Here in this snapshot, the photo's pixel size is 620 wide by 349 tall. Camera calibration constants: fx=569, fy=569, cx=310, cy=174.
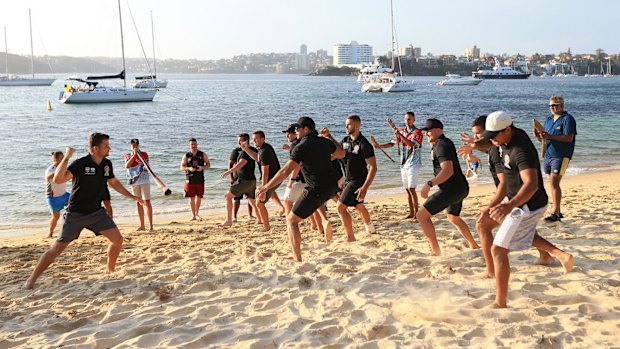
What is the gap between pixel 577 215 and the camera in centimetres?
859

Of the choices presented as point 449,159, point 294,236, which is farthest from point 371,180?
point 294,236

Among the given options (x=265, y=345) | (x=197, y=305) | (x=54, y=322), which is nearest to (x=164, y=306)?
(x=197, y=305)

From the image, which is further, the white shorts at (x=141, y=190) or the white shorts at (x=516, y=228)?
the white shorts at (x=141, y=190)

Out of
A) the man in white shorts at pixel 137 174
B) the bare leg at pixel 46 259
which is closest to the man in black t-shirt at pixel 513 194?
the bare leg at pixel 46 259

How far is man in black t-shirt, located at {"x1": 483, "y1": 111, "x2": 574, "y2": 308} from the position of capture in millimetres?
4500

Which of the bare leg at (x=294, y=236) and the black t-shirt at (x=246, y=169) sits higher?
the black t-shirt at (x=246, y=169)

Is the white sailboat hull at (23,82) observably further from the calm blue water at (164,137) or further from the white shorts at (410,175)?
the white shorts at (410,175)

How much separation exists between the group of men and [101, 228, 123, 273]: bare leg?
0.04 feet

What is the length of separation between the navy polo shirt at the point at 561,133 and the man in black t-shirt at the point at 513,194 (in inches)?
135

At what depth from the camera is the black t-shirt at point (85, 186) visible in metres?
6.09

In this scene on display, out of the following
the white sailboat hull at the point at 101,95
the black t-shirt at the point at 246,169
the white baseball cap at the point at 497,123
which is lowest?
the black t-shirt at the point at 246,169

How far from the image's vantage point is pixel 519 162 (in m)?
4.56

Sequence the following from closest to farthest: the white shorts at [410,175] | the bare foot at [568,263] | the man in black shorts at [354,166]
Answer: the bare foot at [568,263]
the man in black shorts at [354,166]
the white shorts at [410,175]

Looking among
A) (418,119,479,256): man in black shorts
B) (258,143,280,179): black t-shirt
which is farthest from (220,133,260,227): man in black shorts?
(418,119,479,256): man in black shorts
